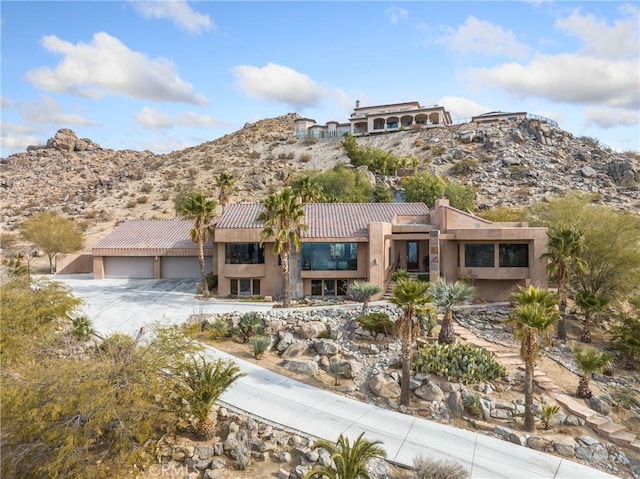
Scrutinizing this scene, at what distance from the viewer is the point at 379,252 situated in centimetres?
3081

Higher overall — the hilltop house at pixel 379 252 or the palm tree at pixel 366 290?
the hilltop house at pixel 379 252

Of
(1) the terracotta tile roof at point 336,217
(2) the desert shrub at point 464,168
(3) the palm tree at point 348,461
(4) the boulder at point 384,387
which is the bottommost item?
(4) the boulder at point 384,387

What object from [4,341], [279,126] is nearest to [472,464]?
[4,341]

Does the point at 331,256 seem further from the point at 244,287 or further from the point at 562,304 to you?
the point at 562,304

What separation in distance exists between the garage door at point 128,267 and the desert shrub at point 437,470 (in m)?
32.9

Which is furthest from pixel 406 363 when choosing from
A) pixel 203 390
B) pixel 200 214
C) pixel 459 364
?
pixel 200 214

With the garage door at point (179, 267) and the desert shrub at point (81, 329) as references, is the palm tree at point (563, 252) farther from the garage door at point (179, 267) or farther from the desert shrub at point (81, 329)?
the garage door at point (179, 267)

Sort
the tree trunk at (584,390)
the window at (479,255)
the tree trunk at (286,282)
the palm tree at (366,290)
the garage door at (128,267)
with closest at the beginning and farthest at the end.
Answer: the tree trunk at (584,390), the palm tree at (366,290), the tree trunk at (286,282), the window at (479,255), the garage door at (128,267)

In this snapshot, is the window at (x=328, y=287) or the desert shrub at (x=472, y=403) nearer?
the desert shrub at (x=472, y=403)

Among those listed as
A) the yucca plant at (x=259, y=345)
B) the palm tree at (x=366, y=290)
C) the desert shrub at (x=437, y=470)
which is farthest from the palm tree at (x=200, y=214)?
the desert shrub at (x=437, y=470)

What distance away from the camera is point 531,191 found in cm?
6550

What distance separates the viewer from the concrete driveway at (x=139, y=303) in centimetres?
2683

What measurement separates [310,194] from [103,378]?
31945mm

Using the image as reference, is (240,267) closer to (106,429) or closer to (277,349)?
(277,349)
